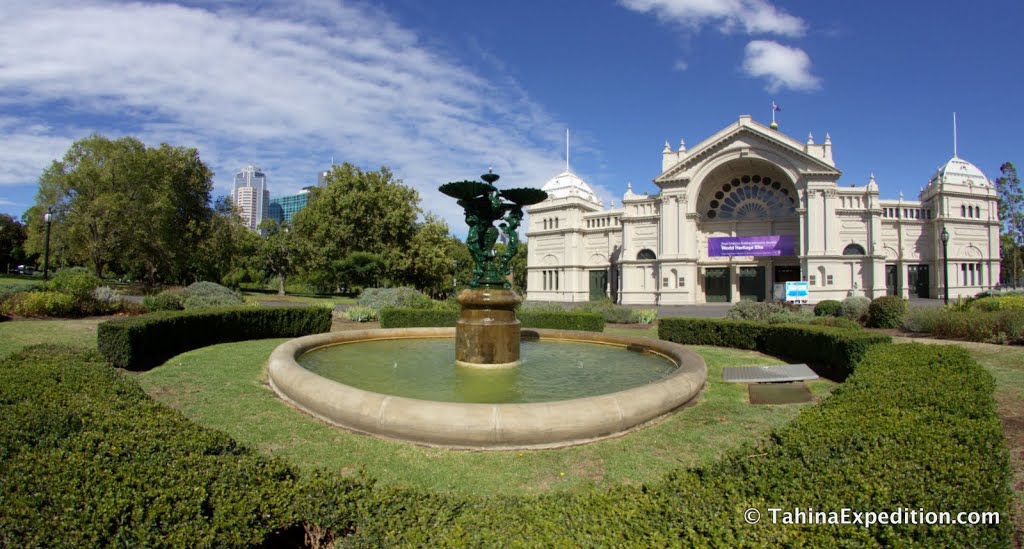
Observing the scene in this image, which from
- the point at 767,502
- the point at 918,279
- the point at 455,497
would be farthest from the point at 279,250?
the point at 918,279

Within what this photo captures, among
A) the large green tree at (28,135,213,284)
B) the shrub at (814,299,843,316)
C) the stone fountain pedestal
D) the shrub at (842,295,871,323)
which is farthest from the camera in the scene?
the large green tree at (28,135,213,284)

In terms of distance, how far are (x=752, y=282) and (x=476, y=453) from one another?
48.7 metres

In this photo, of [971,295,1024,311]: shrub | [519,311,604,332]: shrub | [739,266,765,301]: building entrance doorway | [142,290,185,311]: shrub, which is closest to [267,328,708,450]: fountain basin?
[519,311,604,332]: shrub

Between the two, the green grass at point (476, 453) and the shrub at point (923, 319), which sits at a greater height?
the shrub at point (923, 319)

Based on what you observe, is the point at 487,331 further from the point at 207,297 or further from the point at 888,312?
the point at 888,312

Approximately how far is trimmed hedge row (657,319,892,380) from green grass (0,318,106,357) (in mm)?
16169

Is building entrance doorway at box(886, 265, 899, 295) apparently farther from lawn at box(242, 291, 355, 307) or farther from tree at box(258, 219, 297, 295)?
tree at box(258, 219, 297, 295)

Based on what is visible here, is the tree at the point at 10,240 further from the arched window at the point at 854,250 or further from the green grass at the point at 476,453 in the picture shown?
the arched window at the point at 854,250

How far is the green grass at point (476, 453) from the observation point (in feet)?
16.9

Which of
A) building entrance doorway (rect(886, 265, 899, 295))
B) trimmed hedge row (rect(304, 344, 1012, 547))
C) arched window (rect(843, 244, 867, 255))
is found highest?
arched window (rect(843, 244, 867, 255))

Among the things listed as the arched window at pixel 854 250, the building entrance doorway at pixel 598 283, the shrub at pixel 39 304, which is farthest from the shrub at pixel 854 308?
the shrub at pixel 39 304

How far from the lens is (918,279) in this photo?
1844 inches

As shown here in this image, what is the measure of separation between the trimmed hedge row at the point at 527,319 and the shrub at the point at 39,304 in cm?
1147

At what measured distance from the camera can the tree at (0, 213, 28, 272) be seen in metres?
72.6
